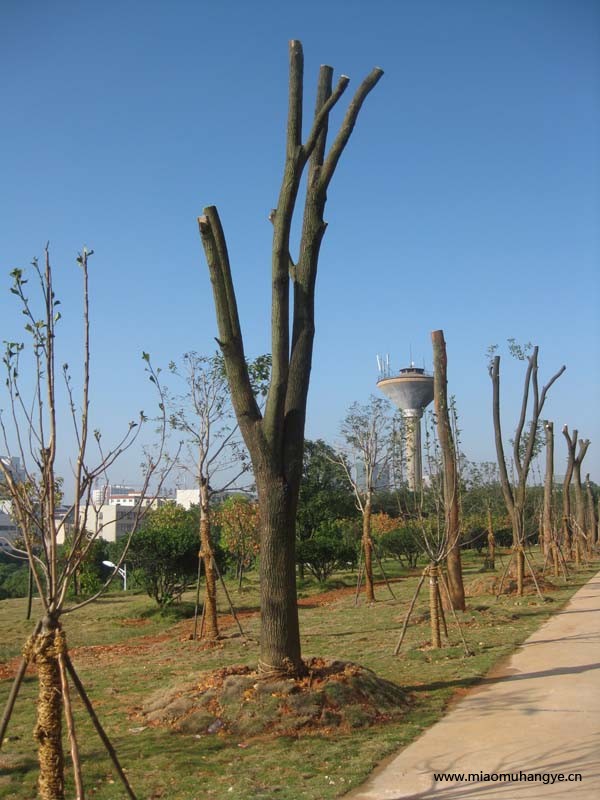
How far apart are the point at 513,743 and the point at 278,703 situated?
1940 millimetres

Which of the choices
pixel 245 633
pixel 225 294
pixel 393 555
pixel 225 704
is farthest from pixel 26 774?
pixel 393 555

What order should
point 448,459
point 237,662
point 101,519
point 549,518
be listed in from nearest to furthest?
point 101,519, point 237,662, point 448,459, point 549,518

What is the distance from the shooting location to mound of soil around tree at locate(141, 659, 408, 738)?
618 cm

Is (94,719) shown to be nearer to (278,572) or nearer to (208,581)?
(278,572)

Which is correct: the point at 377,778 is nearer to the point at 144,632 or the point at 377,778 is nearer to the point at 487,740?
the point at 487,740

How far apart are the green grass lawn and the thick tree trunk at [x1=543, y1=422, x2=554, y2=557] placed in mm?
3838

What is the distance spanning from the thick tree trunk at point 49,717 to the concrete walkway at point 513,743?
1828 millimetres

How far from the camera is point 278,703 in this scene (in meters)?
6.39

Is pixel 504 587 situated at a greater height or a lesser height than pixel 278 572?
lesser

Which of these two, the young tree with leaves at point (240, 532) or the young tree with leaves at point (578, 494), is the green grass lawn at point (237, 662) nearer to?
the young tree with leaves at point (240, 532)

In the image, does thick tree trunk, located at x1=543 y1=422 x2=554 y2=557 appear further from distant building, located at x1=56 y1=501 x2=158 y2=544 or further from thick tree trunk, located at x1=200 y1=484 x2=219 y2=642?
Answer: thick tree trunk, located at x1=200 y1=484 x2=219 y2=642

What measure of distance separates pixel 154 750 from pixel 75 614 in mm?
12546

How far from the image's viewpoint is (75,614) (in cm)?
1741

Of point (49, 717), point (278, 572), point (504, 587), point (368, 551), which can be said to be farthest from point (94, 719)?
point (504, 587)
